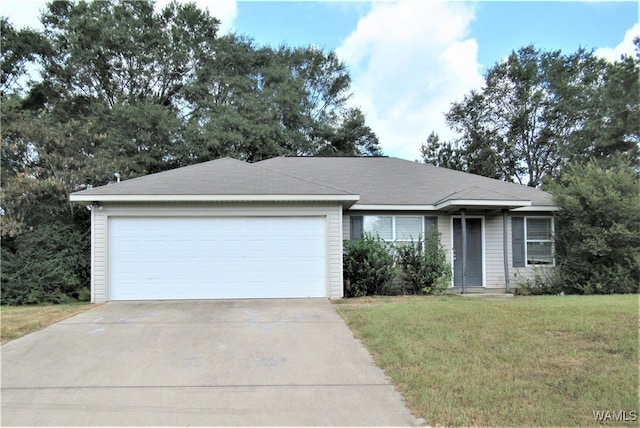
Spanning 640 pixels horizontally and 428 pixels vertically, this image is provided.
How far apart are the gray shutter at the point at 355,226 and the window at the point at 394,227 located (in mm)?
143

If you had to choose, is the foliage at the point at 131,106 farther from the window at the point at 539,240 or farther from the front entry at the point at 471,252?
the window at the point at 539,240

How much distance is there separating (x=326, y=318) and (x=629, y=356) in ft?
15.0

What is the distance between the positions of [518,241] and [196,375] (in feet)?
35.9

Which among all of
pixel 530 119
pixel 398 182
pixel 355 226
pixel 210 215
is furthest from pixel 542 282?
pixel 530 119

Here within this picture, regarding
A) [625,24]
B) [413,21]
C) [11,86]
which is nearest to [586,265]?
[413,21]

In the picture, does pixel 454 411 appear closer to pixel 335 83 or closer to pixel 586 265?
pixel 586 265

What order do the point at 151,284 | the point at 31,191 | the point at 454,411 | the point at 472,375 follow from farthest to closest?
the point at 31,191
the point at 151,284
the point at 472,375
the point at 454,411

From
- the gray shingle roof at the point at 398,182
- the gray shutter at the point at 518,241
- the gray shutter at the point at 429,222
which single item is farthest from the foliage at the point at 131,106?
the gray shutter at the point at 518,241

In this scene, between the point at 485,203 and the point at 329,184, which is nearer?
the point at 485,203

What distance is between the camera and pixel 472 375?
→ 4.59 metres

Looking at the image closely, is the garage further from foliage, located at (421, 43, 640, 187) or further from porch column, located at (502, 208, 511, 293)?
foliage, located at (421, 43, 640, 187)

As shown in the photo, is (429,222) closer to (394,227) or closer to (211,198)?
(394,227)

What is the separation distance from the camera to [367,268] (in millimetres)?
11086

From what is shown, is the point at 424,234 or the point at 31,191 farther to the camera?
the point at 31,191
